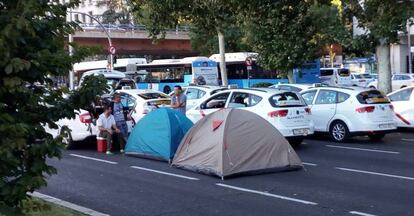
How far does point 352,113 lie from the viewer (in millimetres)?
16562

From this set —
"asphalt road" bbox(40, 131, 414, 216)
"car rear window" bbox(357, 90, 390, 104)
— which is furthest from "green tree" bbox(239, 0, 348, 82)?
"asphalt road" bbox(40, 131, 414, 216)

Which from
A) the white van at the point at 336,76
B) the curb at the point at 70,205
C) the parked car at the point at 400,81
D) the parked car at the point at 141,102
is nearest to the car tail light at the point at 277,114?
the parked car at the point at 141,102

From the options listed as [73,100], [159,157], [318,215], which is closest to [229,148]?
[159,157]

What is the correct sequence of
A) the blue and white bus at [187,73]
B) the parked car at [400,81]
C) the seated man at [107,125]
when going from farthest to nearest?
the parked car at [400,81] → the blue and white bus at [187,73] → the seated man at [107,125]

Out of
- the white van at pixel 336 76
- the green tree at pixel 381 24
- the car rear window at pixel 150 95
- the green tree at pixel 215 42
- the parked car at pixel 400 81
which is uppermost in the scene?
the green tree at pixel 215 42

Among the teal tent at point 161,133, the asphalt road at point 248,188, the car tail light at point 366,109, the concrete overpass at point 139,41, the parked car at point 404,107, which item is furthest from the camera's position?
the concrete overpass at point 139,41

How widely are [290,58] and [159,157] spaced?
17.7 m

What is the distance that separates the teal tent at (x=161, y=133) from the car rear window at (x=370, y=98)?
17.0 feet

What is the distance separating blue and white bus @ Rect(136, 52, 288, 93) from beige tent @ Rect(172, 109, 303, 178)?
1112 inches

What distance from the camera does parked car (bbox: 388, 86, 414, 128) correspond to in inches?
734

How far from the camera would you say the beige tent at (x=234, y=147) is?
11.5 metres

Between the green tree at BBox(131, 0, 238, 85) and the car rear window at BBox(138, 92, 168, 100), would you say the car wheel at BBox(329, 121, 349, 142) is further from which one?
the car rear window at BBox(138, 92, 168, 100)

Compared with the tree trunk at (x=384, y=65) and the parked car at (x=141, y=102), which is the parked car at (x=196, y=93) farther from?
the tree trunk at (x=384, y=65)

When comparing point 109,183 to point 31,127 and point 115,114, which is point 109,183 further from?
point 31,127
